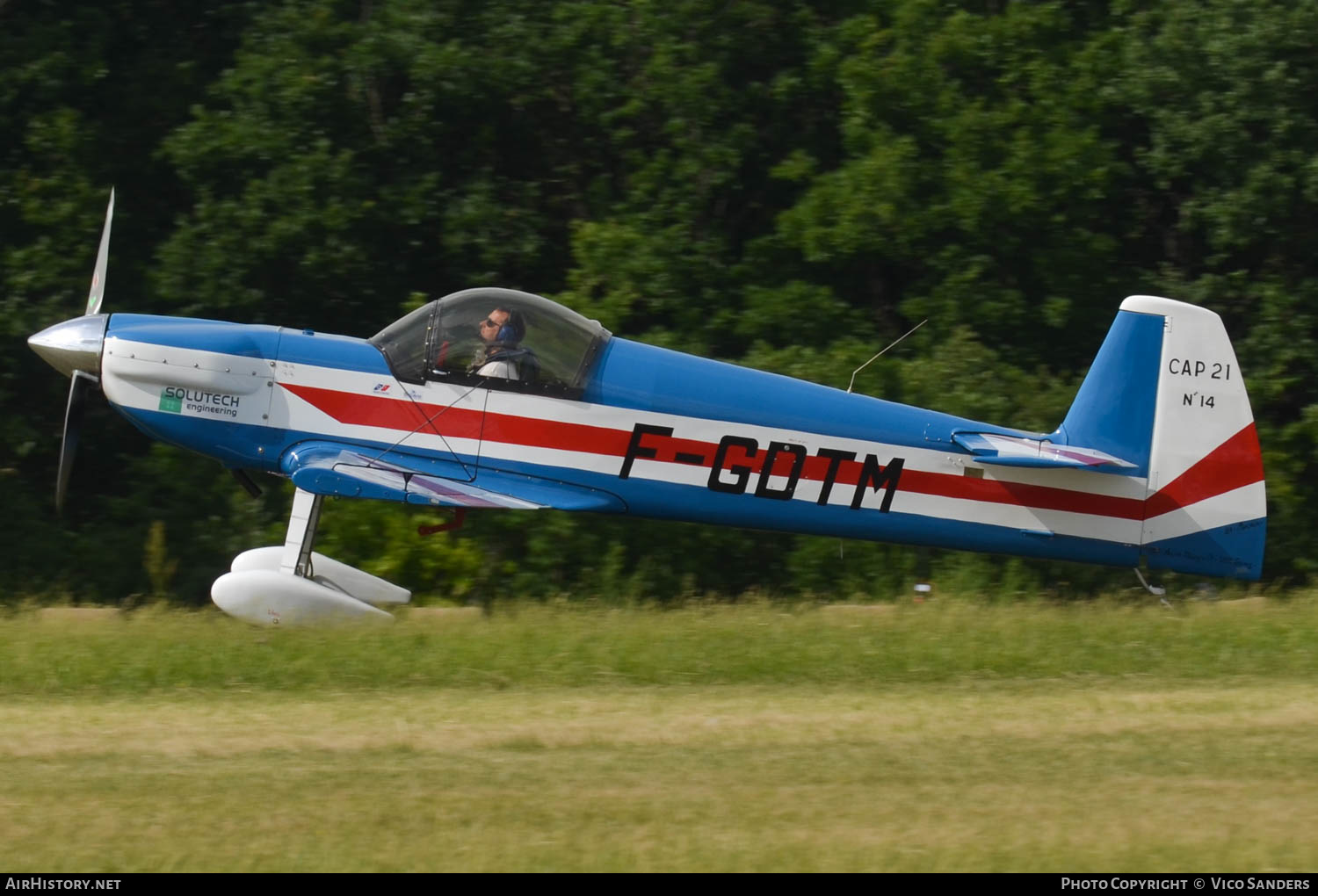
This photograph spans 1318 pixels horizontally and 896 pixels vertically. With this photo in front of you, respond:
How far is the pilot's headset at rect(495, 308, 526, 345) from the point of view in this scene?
9.35 m

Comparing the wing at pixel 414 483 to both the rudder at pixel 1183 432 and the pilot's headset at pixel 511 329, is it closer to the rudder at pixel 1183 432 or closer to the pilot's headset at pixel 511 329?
the pilot's headset at pixel 511 329

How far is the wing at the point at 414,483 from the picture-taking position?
8883mm

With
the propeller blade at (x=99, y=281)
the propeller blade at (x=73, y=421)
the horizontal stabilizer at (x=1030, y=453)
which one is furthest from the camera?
the propeller blade at (x=99, y=281)

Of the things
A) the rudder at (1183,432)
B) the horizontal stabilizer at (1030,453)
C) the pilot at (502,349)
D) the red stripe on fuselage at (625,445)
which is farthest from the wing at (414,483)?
the rudder at (1183,432)

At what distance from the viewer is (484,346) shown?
9.35m

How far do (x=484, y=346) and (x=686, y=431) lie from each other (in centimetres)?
145

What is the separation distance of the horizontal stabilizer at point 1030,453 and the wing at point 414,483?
238cm

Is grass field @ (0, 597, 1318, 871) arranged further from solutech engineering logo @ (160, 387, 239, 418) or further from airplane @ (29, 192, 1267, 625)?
solutech engineering logo @ (160, 387, 239, 418)

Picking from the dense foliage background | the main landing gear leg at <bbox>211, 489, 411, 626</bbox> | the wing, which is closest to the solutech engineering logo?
the wing

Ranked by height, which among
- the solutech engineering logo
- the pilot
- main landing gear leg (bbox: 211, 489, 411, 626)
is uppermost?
the pilot

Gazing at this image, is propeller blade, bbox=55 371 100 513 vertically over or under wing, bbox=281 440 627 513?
under

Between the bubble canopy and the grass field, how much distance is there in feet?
5.20

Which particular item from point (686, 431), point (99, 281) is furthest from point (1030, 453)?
point (99, 281)

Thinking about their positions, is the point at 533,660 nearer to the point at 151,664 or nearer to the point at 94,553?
the point at 151,664
